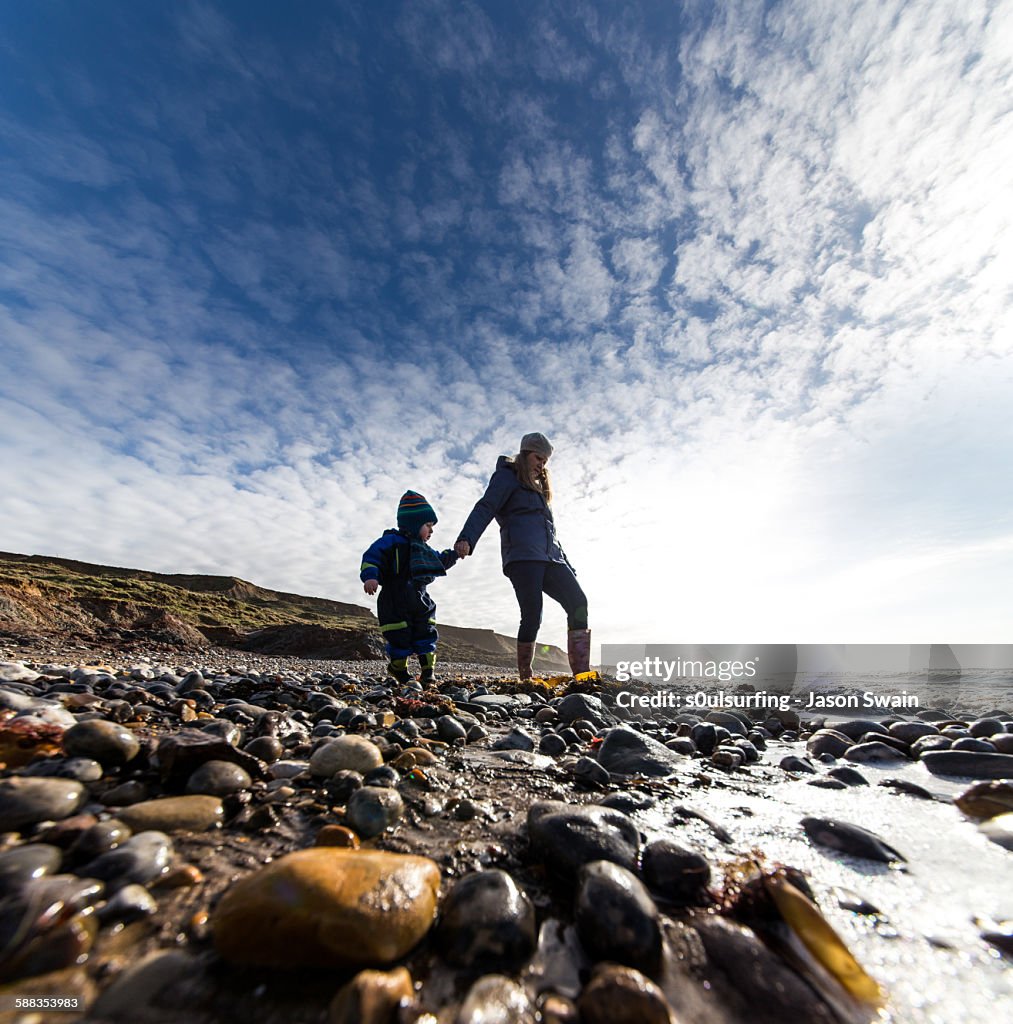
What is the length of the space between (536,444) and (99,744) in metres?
5.76

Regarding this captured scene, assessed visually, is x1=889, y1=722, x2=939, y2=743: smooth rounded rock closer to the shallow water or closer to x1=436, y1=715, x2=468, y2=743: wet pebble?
the shallow water

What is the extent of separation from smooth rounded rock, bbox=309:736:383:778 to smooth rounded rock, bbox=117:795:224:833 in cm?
43

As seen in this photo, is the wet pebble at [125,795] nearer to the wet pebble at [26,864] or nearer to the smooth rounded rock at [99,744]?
A: the smooth rounded rock at [99,744]

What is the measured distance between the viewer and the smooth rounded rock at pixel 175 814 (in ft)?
4.62

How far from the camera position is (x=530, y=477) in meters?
6.76

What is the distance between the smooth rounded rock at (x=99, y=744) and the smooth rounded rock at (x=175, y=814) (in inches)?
12.0

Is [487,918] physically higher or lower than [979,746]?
lower

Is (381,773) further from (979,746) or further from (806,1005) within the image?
(979,746)

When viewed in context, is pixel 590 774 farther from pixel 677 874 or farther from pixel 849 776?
pixel 849 776

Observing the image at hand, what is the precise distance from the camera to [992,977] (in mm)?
1086

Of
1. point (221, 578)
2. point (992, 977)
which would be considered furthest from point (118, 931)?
point (221, 578)

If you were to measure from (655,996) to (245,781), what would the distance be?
1.51m

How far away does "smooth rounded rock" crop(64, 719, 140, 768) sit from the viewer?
1.73 metres

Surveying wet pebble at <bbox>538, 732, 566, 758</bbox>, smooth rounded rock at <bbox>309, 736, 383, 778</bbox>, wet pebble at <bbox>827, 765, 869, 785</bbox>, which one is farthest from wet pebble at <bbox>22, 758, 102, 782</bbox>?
wet pebble at <bbox>827, 765, 869, 785</bbox>
